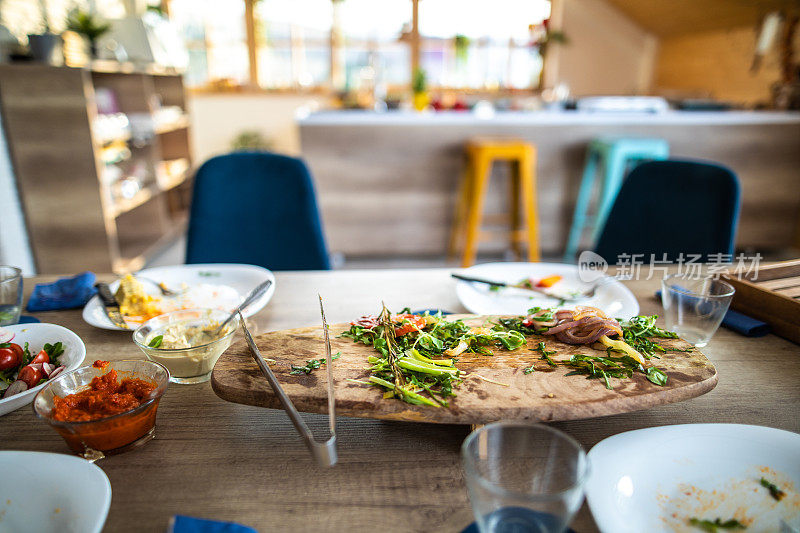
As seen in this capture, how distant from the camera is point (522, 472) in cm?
50

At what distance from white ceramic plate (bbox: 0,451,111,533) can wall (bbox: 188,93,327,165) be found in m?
5.91

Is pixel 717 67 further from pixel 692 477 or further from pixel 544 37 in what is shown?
pixel 692 477

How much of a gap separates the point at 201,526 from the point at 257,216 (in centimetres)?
126

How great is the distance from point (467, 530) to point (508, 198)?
3274mm

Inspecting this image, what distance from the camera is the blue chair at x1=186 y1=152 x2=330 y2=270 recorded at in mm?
1621

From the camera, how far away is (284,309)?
1069 millimetres

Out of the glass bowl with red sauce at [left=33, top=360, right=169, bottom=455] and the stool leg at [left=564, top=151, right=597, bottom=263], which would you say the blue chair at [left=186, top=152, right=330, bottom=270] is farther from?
the stool leg at [left=564, top=151, right=597, bottom=263]

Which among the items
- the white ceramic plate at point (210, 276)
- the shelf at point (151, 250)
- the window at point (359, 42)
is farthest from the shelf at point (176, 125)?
the white ceramic plate at point (210, 276)

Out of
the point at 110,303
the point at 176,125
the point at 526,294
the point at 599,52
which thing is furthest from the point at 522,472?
the point at 599,52

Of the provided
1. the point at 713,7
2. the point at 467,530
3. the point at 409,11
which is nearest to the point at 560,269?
the point at 467,530

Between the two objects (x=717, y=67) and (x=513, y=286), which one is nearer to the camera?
(x=513, y=286)

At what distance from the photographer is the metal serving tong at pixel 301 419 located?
504mm

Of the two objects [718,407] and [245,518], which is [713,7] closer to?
[718,407]

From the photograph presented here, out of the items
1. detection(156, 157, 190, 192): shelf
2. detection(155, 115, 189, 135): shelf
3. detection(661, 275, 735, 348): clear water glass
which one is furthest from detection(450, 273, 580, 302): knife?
detection(155, 115, 189, 135): shelf
